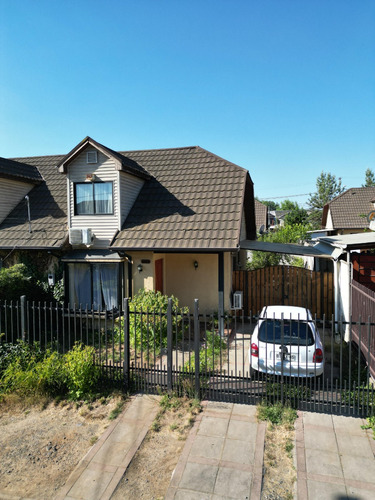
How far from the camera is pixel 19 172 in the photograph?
13898mm

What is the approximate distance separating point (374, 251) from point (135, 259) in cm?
773

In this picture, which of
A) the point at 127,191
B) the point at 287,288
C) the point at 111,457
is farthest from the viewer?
the point at 287,288

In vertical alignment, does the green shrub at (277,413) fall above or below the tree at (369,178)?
below

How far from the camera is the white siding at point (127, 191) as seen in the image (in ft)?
39.0

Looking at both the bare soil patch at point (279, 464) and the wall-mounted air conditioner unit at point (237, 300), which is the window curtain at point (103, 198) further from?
the bare soil patch at point (279, 464)

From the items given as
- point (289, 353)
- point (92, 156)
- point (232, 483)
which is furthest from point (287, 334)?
point (92, 156)

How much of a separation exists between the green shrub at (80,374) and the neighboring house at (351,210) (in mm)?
24898

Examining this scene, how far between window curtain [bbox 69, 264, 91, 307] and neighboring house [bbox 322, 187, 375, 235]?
72.9 feet

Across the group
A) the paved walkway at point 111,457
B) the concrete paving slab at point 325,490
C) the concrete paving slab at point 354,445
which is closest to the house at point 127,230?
the paved walkway at point 111,457

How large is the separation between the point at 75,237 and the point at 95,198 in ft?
5.33

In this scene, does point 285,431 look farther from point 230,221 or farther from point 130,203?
point 130,203

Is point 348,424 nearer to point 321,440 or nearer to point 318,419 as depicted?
point 318,419

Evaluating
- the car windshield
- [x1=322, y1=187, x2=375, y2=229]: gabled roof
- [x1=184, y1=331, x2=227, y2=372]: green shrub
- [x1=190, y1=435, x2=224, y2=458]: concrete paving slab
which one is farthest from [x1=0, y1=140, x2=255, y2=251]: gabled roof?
[x1=322, y1=187, x2=375, y2=229]: gabled roof

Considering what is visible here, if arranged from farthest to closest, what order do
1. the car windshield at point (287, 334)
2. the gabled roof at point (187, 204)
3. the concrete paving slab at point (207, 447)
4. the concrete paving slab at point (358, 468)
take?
the gabled roof at point (187, 204)
the car windshield at point (287, 334)
the concrete paving slab at point (207, 447)
the concrete paving slab at point (358, 468)
